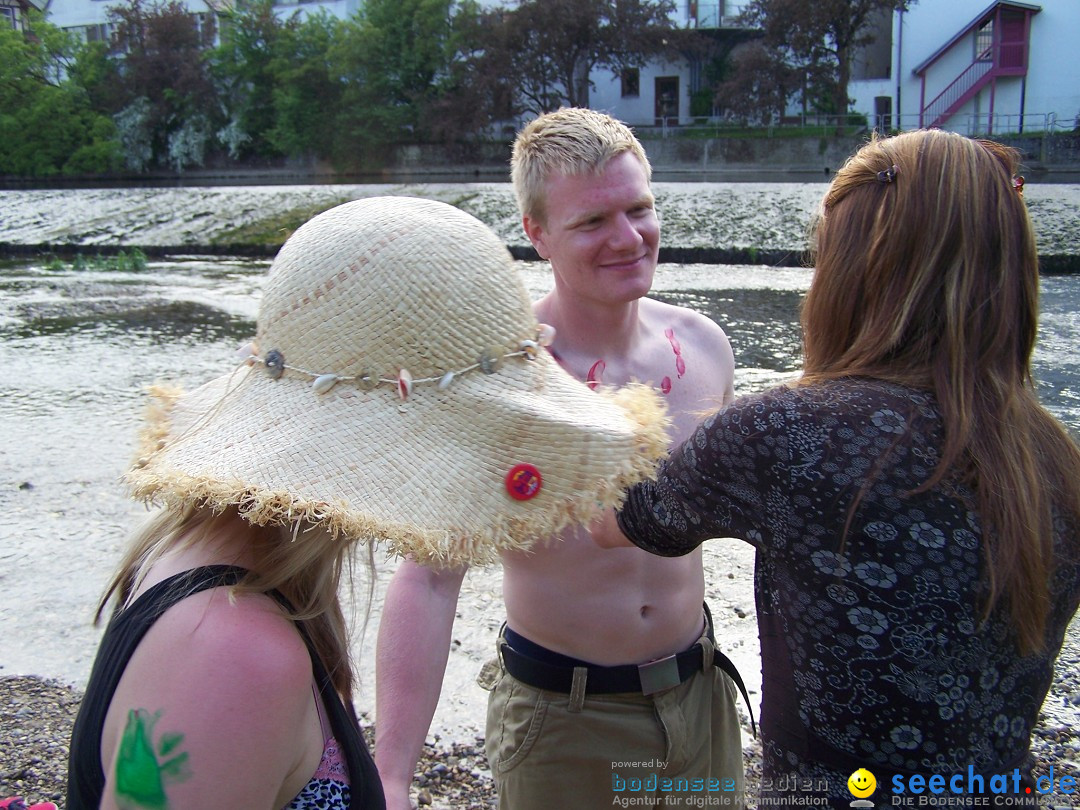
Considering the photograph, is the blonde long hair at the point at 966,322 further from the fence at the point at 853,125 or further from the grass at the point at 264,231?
the fence at the point at 853,125

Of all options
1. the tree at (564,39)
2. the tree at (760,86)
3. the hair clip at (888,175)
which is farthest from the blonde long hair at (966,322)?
the tree at (564,39)

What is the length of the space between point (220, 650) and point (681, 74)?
1596 inches

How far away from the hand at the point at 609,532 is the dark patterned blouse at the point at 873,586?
0.75ft

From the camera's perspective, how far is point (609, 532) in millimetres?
1510

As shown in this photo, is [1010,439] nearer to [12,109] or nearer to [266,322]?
[266,322]

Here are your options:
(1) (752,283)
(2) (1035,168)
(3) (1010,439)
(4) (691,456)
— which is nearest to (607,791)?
(4) (691,456)

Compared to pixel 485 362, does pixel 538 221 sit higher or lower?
higher

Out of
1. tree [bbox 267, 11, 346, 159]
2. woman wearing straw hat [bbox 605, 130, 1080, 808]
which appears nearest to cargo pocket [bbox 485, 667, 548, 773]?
woman wearing straw hat [bbox 605, 130, 1080, 808]

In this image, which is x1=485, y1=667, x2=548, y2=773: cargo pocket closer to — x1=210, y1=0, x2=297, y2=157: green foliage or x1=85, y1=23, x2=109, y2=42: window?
x1=210, y1=0, x2=297, y2=157: green foliage

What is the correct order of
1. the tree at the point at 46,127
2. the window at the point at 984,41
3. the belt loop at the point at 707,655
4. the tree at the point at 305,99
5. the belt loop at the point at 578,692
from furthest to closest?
1. the tree at the point at 305,99
2. the tree at the point at 46,127
3. the window at the point at 984,41
4. the belt loop at the point at 707,655
5. the belt loop at the point at 578,692

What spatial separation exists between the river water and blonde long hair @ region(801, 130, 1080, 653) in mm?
1829

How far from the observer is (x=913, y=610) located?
1160 mm

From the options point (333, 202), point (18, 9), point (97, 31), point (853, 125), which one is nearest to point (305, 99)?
point (97, 31)

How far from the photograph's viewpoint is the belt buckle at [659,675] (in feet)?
6.40
